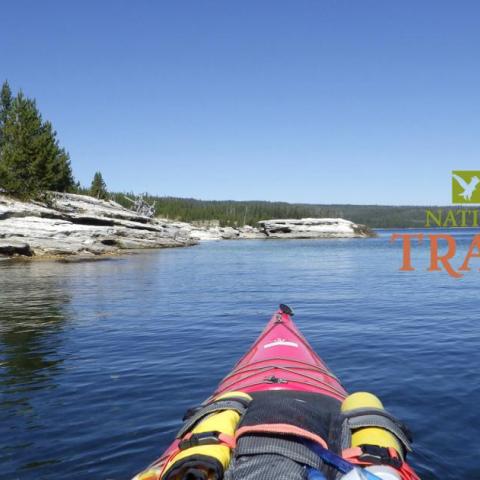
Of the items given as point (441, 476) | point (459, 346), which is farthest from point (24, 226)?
point (441, 476)

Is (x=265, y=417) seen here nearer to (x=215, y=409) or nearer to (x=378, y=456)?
(x=215, y=409)

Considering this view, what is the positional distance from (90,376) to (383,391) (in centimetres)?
563

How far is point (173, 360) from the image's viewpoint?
35.5 ft

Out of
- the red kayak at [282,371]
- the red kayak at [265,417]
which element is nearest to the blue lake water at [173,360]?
the red kayak at [282,371]

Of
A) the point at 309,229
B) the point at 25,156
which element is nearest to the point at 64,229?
the point at 25,156

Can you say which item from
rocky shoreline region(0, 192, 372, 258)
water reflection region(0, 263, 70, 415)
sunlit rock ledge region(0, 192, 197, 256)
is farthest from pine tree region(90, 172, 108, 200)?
water reflection region(0, 263, 70, 415)

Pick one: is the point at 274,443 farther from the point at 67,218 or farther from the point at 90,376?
the point at 67,218

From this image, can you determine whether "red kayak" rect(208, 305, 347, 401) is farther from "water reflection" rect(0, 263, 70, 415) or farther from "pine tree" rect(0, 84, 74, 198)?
"pine tree" rect(0, 84, 74, 198)

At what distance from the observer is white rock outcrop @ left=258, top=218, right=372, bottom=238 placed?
429 ft

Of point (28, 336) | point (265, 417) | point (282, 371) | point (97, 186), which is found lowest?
point (28, 336)

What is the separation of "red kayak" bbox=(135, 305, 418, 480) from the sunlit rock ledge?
38716 millimetres

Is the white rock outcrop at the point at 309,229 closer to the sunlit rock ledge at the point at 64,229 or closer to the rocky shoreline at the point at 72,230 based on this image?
the rocky shoreline at the point at 72,230

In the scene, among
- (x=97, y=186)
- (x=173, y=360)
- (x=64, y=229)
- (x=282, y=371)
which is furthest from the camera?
(x=97, y=186)

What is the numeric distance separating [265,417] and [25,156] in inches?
2062
